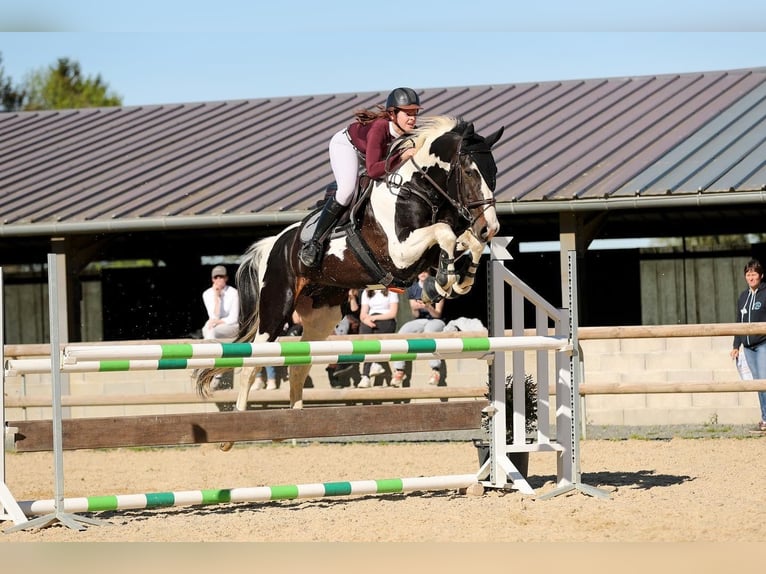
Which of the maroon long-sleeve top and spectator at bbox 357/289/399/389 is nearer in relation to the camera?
the maroon long-sleeve top

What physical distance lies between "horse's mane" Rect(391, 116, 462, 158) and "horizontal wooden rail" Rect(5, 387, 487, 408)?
3263mm

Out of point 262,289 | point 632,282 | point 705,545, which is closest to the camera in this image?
point 705,545

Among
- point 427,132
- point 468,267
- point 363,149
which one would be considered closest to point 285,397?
point 363,149

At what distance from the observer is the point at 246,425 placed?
572 centimetres

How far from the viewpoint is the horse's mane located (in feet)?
21.5

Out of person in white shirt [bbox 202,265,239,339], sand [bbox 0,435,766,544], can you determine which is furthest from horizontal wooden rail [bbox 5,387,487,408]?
person in white shirt [bbox 202,265,239,339]

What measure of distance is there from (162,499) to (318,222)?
7.21 ft

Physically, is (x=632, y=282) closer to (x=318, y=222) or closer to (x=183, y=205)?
(x=183, y=205)

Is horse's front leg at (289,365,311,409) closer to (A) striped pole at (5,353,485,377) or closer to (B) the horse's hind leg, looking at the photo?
(B) the horse's hind leg

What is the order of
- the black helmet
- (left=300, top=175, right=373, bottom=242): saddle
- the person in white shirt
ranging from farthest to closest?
the person in white shirt
(left=300, top=175, right=373, bottom=242): saddle
the black helmet

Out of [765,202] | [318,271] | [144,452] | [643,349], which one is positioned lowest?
[144,452]

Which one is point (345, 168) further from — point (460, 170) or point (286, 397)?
point (286, 397)

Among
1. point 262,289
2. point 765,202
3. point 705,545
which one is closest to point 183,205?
point 262,289

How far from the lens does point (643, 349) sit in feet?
35.3
